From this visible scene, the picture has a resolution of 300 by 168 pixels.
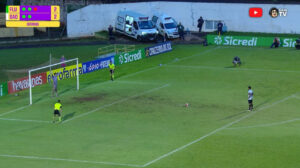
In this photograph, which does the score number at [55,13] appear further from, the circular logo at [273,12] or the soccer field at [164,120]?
the circular logo at [273,12]

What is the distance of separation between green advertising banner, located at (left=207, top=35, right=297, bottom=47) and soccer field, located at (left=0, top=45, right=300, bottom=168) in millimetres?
8723

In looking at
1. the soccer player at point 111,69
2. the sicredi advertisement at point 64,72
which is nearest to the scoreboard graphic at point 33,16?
the sicredi advertisement at point 64,72

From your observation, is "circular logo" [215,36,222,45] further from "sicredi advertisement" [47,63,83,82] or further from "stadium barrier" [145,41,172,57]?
"sicredi advertisement" [47,63,83,82]

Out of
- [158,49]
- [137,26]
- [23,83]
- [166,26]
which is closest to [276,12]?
[166,26]

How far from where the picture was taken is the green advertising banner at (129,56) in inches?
2680

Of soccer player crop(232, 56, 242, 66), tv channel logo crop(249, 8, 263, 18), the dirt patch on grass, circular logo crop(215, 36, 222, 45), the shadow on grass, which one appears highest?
tv channel logo crop(249, 8, 263, 18)

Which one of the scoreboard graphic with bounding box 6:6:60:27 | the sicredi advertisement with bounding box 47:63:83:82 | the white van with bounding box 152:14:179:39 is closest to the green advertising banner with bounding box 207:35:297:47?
the white van with bounding box 152:14:179:39

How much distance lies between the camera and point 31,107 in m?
49.4

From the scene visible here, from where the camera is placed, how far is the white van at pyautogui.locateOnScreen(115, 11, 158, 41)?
83812 mm

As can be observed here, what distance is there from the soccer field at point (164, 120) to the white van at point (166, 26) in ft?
54.6

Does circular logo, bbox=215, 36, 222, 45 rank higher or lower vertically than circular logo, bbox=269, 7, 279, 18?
lower

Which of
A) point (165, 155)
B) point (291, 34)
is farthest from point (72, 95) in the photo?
point (291, 34)

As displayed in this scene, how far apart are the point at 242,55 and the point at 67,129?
3541 cm

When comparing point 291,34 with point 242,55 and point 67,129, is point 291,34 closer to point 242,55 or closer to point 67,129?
point 242,55
